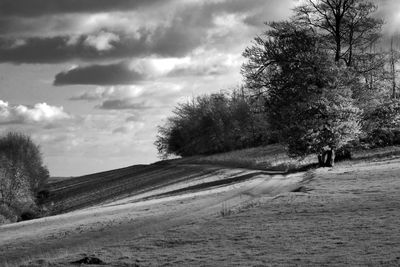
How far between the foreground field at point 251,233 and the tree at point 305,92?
922 centimetres

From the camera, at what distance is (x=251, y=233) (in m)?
19.2

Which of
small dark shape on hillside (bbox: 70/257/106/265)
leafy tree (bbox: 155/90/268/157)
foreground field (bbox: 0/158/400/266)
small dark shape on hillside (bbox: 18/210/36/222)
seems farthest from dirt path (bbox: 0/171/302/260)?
leafy tree (bbox: 155/90/268/157)

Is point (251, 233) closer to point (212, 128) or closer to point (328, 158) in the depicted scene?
point (328, 158)

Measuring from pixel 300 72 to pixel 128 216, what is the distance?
21.0 meters

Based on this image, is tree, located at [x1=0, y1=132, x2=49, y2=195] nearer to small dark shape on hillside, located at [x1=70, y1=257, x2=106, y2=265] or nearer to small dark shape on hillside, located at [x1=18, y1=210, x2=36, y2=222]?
small dark shape on hillside, located at [x1=18, y1=210, x2=36, y2=222]

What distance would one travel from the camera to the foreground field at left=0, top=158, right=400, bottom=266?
51.2 ft

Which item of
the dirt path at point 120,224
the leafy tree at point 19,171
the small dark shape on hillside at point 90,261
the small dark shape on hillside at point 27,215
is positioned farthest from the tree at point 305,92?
the leafy tree at point 19,171

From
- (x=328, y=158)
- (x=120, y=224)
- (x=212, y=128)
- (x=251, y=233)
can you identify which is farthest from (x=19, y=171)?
(x=251, y=233)

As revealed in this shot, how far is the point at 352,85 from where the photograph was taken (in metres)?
46.2

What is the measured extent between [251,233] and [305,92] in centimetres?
2754

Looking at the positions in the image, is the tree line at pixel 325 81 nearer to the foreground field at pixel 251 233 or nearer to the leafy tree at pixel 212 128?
the foreground field at pixel 251 233

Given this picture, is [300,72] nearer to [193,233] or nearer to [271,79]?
[271,79]

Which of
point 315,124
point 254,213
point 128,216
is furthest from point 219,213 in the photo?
point 315,124

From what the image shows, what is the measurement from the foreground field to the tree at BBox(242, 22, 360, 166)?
9221mm
